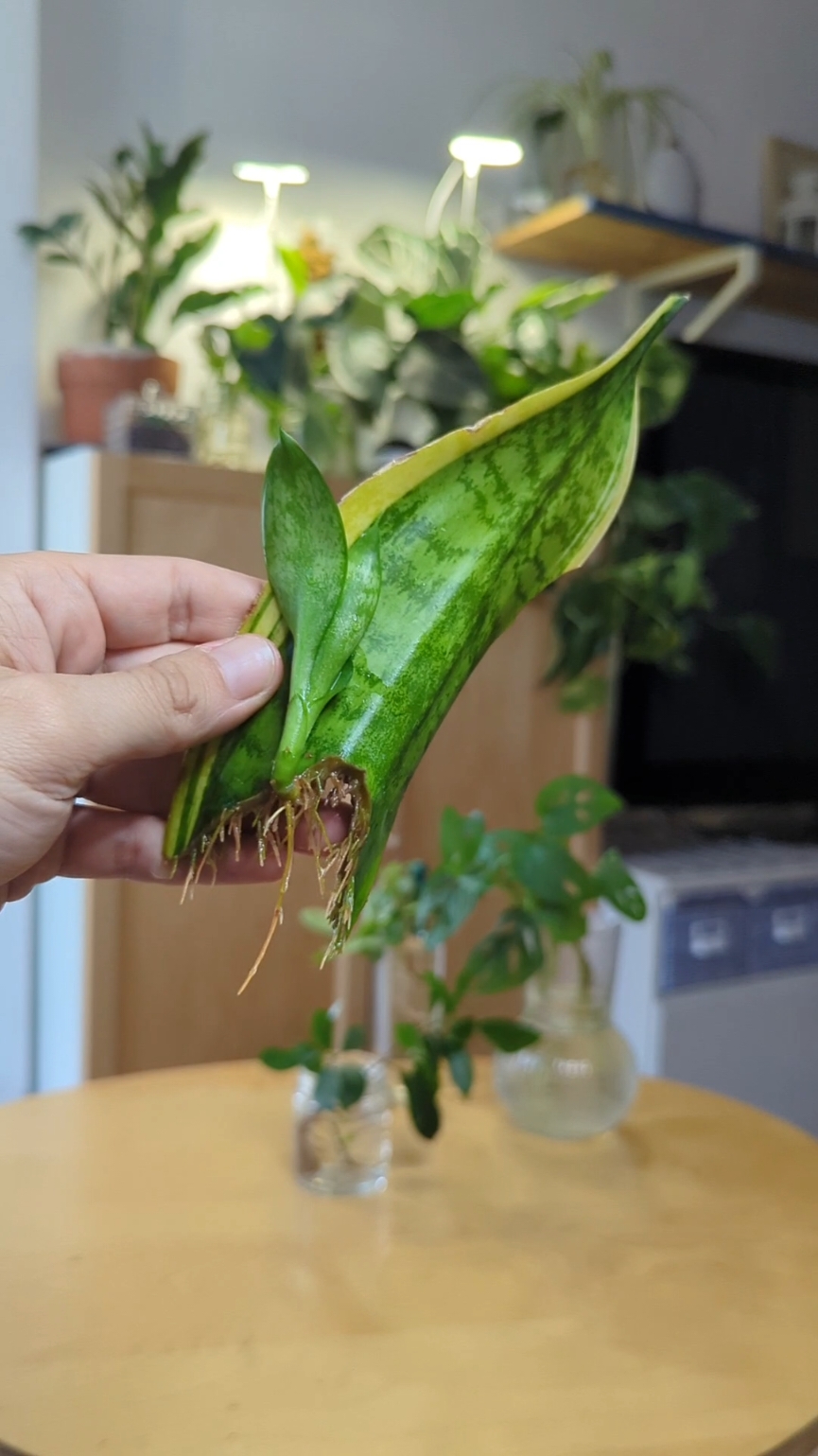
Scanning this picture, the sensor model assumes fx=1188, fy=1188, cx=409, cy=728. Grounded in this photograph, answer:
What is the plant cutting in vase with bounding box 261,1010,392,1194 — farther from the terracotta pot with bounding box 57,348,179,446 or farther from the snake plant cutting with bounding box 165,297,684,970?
the terracotta pot with bounding box 57,348,179,446

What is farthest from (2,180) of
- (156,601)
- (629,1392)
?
(629,1392)

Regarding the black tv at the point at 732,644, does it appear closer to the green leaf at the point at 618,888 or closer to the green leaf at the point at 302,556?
the green leaf at the point at 618,888

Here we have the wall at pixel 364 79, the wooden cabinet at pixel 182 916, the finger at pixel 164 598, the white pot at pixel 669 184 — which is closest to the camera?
the finger at pixel 164 598

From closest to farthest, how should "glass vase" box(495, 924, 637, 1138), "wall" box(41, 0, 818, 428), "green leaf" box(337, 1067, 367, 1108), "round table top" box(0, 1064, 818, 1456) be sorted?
"round table top" box(0, 1064, 818, 1456)
"green leaf" box(337, 1067, 367, 1108)
"glass vase" box(495, 924, 637, 1138)
"wall" box(41, 0, 818, 428)

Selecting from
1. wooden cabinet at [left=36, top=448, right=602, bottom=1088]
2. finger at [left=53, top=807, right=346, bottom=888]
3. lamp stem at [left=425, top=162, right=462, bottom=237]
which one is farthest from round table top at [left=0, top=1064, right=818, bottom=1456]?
lamp stem at [left=425, top=162, right=462, bottom=237]

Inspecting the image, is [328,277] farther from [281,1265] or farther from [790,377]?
[281,1265]

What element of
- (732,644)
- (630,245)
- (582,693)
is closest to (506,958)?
(582,693)

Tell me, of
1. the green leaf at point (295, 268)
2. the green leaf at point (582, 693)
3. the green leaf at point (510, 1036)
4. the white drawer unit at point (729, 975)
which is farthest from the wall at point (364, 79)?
the green leaf at point (510, 1036)
